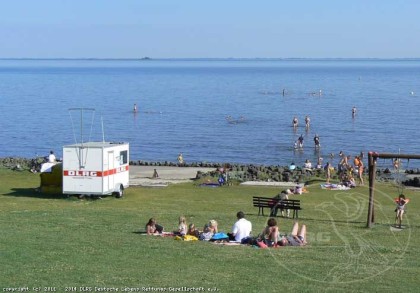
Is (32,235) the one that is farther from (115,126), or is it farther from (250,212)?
(115,126)

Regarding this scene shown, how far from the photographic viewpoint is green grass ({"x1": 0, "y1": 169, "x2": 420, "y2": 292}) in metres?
14.2

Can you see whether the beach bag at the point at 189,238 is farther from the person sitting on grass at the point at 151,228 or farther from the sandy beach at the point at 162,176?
the sandy beach at the point at 162,176

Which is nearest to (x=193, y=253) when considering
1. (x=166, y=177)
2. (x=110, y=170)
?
(x=110, y=170)

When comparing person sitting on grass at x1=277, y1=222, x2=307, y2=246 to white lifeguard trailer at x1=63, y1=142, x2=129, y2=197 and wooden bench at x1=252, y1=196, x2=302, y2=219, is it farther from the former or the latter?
white lifeguard trailer at x1=63, y1=142, x2=129, y2=197

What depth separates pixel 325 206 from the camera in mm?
28875

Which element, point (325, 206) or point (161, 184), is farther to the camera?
point (161, 184)

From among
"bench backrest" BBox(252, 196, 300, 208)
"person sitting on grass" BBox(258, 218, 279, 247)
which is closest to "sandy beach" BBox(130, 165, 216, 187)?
"bench backrest" BBox(252, 196, 300, 208)

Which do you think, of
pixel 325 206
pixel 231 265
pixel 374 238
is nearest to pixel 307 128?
pixel 325 206

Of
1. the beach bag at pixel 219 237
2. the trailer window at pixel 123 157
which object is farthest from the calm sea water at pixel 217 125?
the beach bag at pixel 219 237

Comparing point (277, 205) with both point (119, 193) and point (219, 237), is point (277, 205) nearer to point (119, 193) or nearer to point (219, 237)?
point (219, 237)

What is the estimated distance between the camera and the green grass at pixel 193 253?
1423cm

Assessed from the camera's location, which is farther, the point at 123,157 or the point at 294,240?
the point at 123,157

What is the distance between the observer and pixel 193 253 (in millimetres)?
17141

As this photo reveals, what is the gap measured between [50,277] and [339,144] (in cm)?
5642
